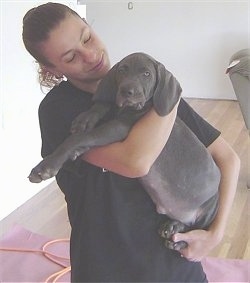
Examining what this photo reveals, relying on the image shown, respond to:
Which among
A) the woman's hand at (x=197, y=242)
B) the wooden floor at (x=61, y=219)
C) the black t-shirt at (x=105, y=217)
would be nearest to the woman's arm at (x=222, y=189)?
the woman's hand at (x=197, y=242)

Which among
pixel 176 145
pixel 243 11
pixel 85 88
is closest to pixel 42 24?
pixel 85 88

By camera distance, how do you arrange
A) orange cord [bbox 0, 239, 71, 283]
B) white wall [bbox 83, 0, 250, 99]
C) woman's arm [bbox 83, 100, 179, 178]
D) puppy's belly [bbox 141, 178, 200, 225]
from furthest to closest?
white wall [bbox 83, 0, 250, 99], orange cord [bbox 0, 239, 71, 283], puppy's belly [bbox 141, 178, 200, 225], woman's arm [bbox 83, 100, 179, 178]

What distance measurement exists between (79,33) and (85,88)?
123 millimetres

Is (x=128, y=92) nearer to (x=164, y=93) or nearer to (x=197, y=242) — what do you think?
(x=164, y=93)

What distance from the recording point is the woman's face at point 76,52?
0.88 metres

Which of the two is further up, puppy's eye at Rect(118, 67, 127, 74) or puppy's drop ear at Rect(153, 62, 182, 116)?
puppy's eye at Rect(118, 67, 127, 74)

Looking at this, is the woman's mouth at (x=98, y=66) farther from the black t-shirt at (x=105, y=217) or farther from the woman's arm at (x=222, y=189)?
the woman's arm at (x=222, y=189)

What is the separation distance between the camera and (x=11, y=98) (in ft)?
7.69

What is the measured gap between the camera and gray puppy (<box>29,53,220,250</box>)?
873mm

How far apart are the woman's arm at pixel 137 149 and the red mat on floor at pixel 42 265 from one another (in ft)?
3.86

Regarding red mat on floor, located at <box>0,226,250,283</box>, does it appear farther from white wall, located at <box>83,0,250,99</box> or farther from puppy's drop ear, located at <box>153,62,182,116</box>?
white wall, located at <box>83,0,250,99</box>

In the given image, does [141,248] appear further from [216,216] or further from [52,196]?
[52,196]

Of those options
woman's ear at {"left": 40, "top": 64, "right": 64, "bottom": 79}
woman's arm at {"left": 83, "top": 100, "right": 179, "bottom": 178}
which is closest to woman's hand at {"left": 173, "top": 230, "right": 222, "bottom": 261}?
woman's arm at {"left": 83, "top": 100, "right": 179, "bottom": 178}

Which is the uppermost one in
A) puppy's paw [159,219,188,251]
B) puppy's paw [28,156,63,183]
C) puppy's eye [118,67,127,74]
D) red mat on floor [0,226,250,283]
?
puppy's eye [118,67,127,74]
